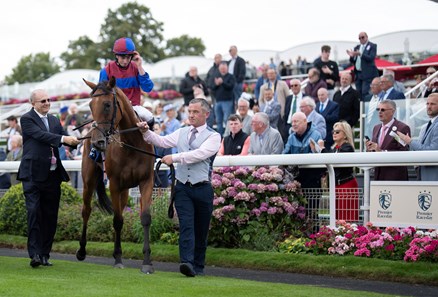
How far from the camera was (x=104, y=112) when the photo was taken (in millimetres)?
9586

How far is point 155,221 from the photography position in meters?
12.1

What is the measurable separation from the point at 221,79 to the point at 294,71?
731 cm

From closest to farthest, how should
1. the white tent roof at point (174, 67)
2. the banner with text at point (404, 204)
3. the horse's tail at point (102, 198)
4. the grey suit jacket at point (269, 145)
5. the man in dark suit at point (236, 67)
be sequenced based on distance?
the banner with text at point (404, 204), the horse's tail at point (102, 198), the grey suit jacket at point (269, 145), the man in dark suit at point (236, 67), the white tent roof at point (174, 67)

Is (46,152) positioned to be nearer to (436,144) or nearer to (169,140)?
(169,140)

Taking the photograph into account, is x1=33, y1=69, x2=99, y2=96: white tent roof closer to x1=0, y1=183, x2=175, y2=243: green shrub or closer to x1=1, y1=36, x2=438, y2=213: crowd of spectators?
x1=1, y1=36, x2=438, y2=213: crowd of spectators

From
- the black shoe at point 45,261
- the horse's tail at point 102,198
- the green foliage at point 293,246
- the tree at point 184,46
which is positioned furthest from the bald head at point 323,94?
the tree at point 184,46

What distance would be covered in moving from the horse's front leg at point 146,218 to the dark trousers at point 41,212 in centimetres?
110

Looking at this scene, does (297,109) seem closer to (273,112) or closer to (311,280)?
(273,112)

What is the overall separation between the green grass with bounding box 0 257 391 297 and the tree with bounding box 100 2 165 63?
7077cm

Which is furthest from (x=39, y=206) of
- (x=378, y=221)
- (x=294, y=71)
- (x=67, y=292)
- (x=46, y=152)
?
(x=294, y=71)

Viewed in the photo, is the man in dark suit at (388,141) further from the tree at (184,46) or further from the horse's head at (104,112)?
the tree at (184,46)

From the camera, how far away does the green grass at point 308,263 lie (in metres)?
9.08

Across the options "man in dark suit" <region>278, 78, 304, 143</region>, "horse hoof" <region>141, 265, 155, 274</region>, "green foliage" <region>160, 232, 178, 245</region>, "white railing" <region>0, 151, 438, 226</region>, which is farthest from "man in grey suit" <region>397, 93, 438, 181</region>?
"man in dark suit" <region>278, 78, 304, 143</region>

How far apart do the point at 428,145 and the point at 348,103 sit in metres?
4.41
